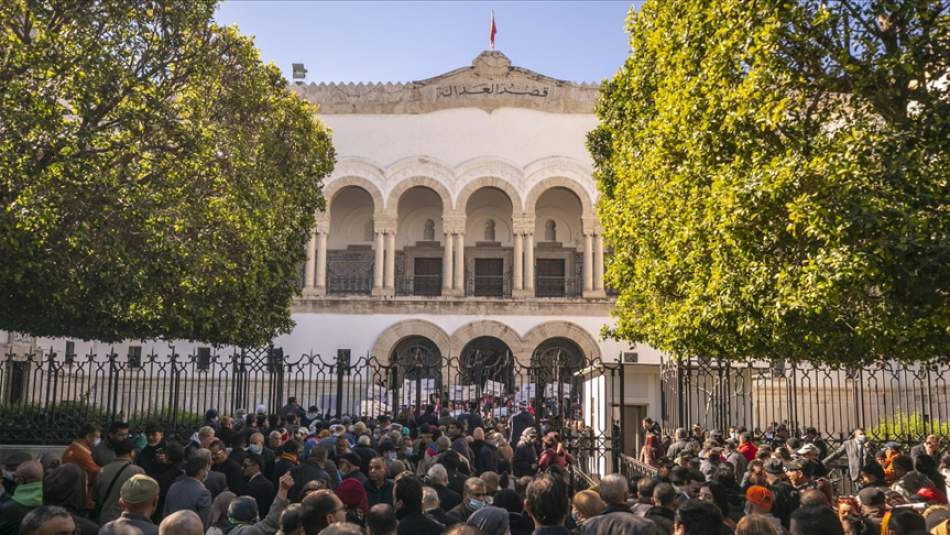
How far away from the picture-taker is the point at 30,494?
6.44 metres

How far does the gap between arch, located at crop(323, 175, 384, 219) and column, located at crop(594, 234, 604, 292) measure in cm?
779

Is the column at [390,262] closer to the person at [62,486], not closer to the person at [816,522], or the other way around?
the person at [62,486]

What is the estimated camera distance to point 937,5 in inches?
401

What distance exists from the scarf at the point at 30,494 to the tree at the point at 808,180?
816 centimetres

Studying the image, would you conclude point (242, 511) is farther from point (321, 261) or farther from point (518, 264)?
point (321, 261)

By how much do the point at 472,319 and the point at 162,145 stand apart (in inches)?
710

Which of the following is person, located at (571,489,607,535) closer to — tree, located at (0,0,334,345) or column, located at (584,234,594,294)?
tree, located at (0,0,334,345)

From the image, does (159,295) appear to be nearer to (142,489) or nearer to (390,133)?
(142,489)

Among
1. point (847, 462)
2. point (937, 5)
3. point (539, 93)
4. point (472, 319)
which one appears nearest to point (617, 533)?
point (937, 5)

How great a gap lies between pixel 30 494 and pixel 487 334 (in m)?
24.4

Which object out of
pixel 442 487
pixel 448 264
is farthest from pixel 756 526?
pixel 448 264

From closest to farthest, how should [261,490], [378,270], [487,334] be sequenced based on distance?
[261,490] < [487,334] < [378,270]

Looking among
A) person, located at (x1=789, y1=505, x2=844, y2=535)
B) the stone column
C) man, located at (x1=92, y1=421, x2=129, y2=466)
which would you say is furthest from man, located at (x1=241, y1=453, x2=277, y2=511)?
the stone column

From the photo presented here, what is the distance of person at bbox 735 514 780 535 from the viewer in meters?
4.76
